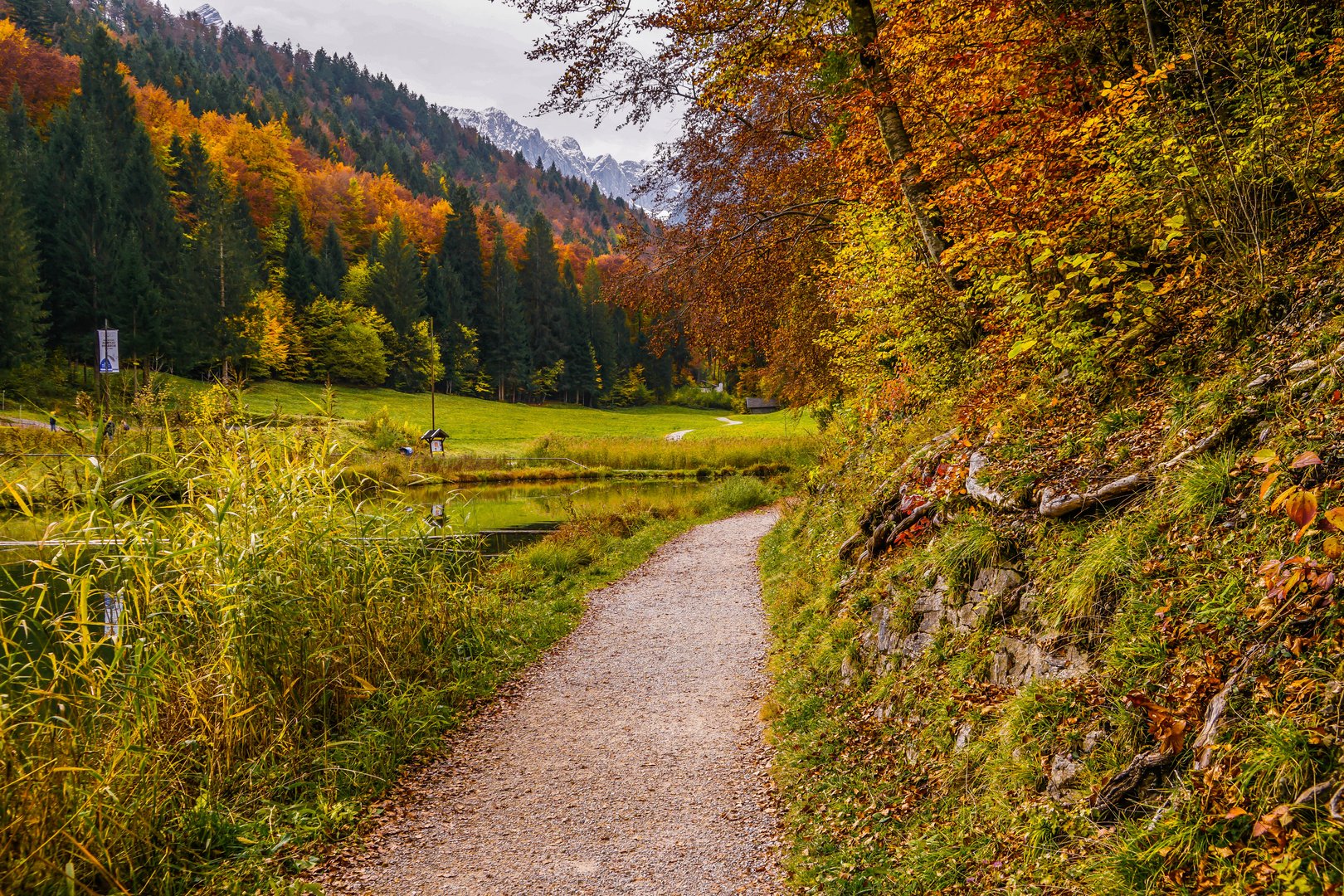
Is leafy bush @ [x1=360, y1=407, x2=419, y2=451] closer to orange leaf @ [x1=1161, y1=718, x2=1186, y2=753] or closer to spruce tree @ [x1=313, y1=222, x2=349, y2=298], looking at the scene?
spruce tree @ [x1=313, y1=222, x2=349, y2=298]

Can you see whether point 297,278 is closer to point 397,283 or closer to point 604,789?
point 397,283

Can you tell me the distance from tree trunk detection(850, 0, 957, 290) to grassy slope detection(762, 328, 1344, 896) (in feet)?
9.69

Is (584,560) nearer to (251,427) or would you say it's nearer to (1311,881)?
(251,427)

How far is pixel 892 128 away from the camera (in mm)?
7164

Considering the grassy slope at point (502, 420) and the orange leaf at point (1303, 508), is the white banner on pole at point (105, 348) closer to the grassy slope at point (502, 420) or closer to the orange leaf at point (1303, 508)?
the orange leaf at point (1303, 508)

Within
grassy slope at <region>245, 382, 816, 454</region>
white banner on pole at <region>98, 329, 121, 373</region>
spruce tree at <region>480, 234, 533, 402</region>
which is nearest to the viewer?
white banner on pole at <region>98, 329, 121, 373</region>

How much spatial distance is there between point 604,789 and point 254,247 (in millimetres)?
64167

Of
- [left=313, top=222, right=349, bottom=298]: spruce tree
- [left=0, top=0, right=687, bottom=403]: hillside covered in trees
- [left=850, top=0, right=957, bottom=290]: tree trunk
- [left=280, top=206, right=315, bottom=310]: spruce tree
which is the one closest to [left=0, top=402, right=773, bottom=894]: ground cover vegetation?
[left=850, top=0, right=957, bottom=290]: tree trunk

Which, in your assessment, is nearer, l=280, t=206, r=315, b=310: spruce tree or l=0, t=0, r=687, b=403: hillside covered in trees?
l=0, t=0, r=687, b=403: hillside covered in trees

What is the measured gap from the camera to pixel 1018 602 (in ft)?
12.6

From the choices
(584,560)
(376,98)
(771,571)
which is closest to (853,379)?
(771,571)

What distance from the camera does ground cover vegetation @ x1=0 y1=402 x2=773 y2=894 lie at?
3.61 meters

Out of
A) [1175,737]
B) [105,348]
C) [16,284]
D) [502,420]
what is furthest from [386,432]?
[1175,737]

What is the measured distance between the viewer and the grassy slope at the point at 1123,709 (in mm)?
2158
